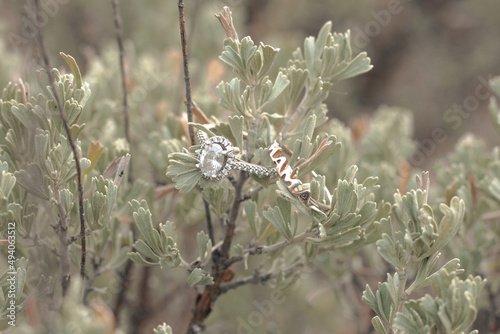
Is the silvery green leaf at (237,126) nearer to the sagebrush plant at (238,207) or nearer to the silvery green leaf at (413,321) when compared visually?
the sagebrush plant at (238,207)

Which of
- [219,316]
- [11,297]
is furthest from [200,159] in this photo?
[219,316]

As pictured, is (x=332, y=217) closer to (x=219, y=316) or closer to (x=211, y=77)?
(x=211, y=77)

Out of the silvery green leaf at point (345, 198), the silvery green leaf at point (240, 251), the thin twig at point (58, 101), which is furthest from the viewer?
the silvery green leaf at point (240, 251)

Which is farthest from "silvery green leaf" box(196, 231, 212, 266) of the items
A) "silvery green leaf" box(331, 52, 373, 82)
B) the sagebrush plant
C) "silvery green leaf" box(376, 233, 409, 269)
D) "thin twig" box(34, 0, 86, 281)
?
"silvery green leaf" box(331, 52, 373, 82)

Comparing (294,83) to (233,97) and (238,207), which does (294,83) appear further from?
(238,207)

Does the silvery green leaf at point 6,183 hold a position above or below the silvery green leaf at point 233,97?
below

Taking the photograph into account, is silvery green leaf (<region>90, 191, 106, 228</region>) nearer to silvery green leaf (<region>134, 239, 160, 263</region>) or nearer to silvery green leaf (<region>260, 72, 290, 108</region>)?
silvery green leaf (<region>134, 239, 160, 263</region>)

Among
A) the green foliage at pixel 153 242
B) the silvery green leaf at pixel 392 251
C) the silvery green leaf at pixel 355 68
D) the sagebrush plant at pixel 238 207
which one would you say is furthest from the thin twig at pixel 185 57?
the silvery green leaf at pixel 392 251
